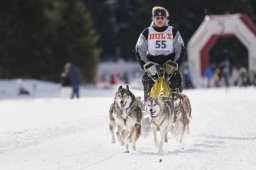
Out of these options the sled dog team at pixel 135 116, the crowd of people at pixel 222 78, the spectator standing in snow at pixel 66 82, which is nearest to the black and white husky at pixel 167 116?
the sled dog team at pixel 135 116

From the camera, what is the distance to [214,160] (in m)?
8.70

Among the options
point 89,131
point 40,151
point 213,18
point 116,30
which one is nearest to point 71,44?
point 213,18

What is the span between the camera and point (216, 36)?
4631cm

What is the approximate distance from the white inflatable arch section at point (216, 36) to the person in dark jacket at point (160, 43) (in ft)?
108

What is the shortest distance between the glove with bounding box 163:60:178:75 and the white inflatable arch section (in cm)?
3305

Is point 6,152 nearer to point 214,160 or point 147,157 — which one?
point 147,157

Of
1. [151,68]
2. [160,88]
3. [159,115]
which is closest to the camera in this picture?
[159,115]

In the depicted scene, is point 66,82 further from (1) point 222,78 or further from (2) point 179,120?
(2) point 179,120

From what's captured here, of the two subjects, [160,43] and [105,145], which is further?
[105,145]

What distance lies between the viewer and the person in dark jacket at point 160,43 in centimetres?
1066

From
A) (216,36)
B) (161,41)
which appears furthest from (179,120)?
(216,36)

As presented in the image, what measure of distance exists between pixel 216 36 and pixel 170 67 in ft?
119

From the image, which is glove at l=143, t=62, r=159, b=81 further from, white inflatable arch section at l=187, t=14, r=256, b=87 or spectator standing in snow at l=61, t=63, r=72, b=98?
white inflatable arch section at l=187, t=14, r=256, b=87

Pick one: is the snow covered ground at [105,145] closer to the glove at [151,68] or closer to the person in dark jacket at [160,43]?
the glove at [151,68]
